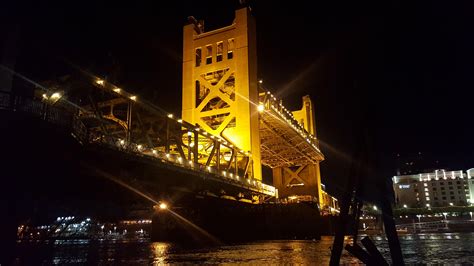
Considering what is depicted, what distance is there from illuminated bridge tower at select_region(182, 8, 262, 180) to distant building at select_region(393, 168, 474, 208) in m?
119

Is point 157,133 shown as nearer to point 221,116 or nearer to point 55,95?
point 55,95

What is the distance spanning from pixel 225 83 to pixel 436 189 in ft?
435

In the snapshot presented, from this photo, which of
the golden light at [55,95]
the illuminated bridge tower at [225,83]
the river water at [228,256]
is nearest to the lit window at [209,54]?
the illuminated bridge tower at [225,83]

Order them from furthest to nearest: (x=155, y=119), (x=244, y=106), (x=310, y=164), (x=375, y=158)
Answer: (x=310, y=164)
(x=244, y=106)
(x=155, y=119)
(x=375, y=158)

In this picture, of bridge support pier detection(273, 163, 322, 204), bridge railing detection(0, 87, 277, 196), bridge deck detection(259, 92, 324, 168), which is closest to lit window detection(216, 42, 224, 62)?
bridge deck detection(259, 92, 324, 168)

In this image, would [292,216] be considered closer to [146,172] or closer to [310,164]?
[146,172]

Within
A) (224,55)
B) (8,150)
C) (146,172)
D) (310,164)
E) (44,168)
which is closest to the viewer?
(8,150)

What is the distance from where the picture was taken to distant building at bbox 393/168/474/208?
148750mm

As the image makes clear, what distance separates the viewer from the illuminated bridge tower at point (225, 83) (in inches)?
1935

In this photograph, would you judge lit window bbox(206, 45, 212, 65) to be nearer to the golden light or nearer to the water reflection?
the golden light

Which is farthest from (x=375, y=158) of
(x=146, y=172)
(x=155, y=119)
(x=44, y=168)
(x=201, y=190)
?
(x=155, y=119)

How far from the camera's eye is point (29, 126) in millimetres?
15484

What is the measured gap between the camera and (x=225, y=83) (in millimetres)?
56344

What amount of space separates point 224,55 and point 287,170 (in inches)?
1620
